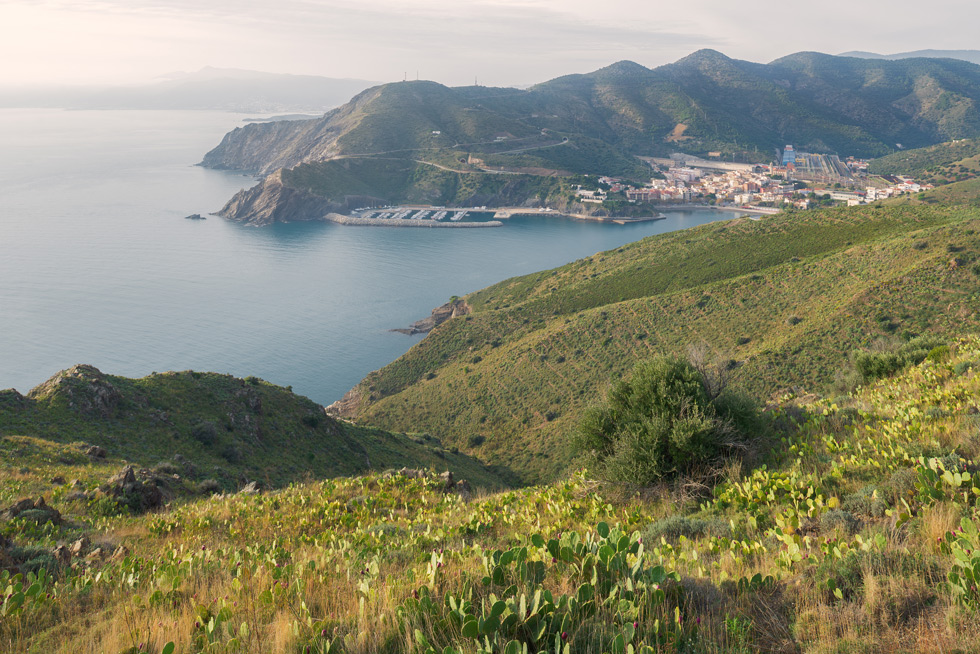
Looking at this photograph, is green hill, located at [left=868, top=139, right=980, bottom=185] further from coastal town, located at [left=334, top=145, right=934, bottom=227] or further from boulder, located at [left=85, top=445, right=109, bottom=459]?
boulder, located at [left=85, top=445, right=109, bottom=459]

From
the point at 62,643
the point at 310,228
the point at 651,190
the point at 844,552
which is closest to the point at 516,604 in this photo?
the point at 844,552

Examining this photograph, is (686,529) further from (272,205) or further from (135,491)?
(272,205)

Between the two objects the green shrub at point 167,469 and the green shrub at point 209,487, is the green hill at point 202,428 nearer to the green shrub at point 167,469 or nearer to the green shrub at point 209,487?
the green shrub at point 167,469

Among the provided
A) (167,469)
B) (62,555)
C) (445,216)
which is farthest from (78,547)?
(445,216)

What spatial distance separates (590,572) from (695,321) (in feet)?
135

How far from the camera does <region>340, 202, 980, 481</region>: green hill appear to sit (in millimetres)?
32750

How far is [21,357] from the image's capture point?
6381 cm

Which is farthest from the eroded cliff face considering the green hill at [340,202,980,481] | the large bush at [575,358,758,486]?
the large bush at [575,358,758,486]

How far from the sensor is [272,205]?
5556 inches

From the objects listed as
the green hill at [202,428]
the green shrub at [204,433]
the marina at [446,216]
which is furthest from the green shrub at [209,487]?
the marina at [446,216]

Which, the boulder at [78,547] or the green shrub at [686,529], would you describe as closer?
the green shrub at [686,529]

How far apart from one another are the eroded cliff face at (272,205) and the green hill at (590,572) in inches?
5668

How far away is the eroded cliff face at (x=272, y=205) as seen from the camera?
140 metres

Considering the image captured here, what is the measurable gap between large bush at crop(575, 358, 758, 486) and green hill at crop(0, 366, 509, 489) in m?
12.4
